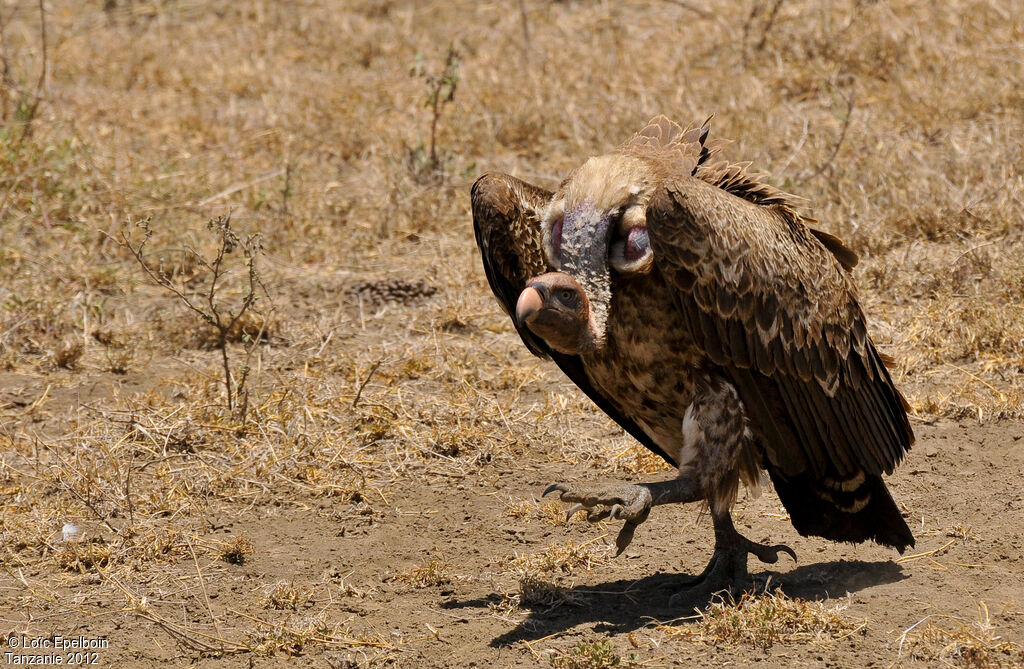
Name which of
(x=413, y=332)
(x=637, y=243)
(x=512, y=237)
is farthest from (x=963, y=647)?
(x=413, y=332)

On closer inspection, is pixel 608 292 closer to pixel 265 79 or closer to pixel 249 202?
pixel 249 202

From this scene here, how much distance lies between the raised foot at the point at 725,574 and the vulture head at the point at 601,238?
40.1 inches

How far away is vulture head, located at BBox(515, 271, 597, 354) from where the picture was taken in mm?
4402

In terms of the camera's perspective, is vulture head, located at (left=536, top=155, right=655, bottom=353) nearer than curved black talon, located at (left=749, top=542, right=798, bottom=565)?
Yes

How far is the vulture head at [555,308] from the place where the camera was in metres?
4.40

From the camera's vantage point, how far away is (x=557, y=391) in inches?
259

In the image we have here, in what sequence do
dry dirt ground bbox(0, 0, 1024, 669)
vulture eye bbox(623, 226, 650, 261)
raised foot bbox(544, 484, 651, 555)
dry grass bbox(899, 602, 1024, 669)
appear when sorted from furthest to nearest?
dry dirt ground bbox(0, 0, 1024, 669) → vulture eye bbox(623, 226, 650, 261) → raised foot bbox(544, 484, 651, 555) → dry grass bbox(899, 602, 1024, 669)

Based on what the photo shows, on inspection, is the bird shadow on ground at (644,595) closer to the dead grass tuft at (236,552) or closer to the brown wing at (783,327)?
the brown wing at (783,327)

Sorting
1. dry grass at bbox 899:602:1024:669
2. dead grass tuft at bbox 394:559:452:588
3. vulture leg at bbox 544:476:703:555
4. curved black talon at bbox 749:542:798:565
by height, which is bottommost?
dead grass tuft at bbox 394:559:452:588

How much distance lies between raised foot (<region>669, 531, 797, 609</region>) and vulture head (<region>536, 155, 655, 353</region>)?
3.34ft

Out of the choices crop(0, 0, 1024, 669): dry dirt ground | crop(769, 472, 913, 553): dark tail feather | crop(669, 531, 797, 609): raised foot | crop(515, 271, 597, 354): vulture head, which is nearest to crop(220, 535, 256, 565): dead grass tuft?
crop(0, 0, 1024, 669): dry dirt ground

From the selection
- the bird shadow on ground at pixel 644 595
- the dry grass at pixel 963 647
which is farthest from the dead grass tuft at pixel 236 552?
the dry grass at pixel 963 647

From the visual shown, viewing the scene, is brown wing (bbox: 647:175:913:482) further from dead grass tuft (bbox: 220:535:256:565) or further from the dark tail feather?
dead grass tuft (bbox: 220:535:256:565)

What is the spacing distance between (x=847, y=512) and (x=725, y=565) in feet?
1.76
